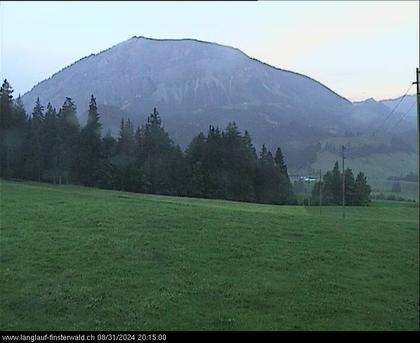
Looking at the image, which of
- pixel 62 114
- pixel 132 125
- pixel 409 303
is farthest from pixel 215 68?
pixel 409 303

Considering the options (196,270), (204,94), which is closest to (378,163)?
(204,94)

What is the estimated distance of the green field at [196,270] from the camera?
331 inches

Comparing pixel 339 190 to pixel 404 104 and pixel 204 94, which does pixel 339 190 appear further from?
pixel 204 94

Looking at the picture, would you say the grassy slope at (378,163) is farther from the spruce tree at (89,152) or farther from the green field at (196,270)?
the spruce tree at (89,152)

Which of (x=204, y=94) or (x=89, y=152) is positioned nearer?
(x=89, y=152)

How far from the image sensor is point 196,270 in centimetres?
1113

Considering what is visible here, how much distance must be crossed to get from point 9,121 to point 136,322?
30.8 ft

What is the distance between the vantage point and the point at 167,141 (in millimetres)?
18562

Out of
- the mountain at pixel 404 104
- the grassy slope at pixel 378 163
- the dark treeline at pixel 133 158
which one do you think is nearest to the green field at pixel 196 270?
the dark treeline at pixel 133 158

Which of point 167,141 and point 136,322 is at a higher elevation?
point 167,141

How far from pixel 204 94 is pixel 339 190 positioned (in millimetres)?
11011

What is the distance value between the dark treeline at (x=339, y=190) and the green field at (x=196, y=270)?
5.43 metres

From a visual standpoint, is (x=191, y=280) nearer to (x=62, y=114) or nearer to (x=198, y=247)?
(x=198, y=247)

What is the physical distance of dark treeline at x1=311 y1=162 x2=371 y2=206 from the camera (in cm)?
2494
